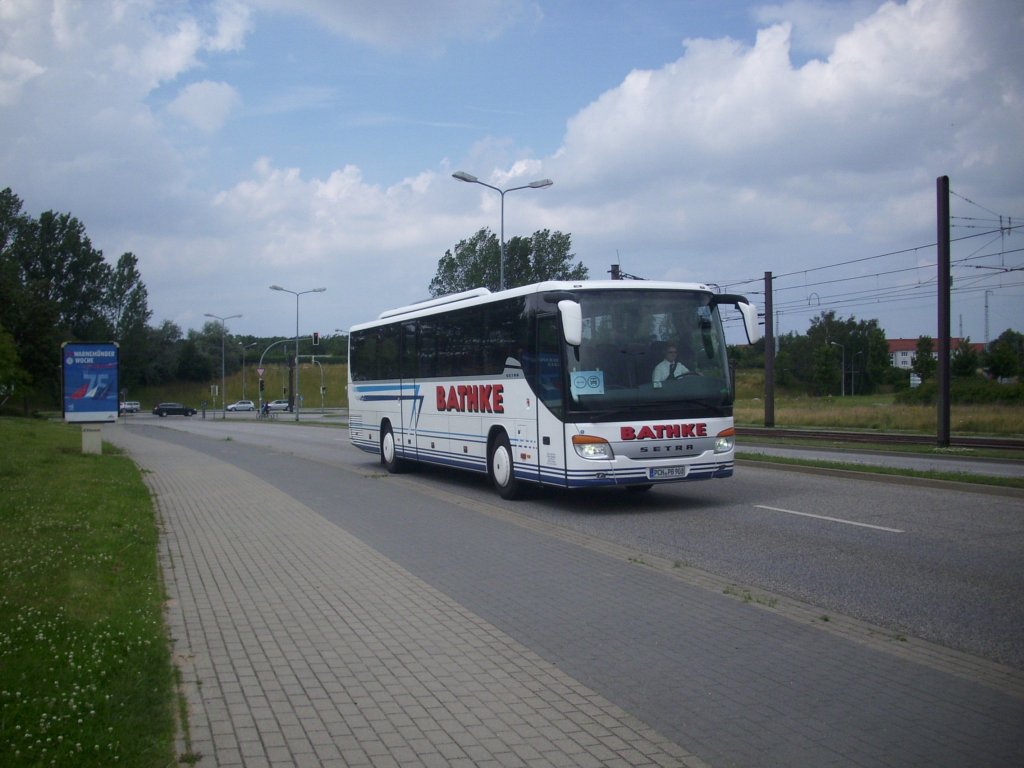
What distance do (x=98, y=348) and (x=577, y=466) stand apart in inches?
608

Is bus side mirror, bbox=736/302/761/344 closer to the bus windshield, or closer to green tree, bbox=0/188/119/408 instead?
the bus windshield

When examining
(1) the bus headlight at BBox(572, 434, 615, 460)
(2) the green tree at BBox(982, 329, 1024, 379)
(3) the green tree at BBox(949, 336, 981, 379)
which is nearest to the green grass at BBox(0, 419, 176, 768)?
(1) the bus headlight at BBox(572, 434, 615, 460)

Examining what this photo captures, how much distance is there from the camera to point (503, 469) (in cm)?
1439

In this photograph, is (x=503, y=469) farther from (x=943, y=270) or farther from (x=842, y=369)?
(x=842, y=369)

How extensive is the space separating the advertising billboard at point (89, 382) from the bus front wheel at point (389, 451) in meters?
7.44

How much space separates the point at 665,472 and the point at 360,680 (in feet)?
25.2

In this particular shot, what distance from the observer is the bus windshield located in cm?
1230

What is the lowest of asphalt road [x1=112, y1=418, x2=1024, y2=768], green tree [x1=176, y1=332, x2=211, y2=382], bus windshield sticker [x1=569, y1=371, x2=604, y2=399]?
asphalt road [x1=112, y1=418, x2=1024, y2=768]

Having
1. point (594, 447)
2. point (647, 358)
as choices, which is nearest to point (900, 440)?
point (647, 358)

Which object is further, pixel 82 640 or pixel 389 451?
pixel 389 451

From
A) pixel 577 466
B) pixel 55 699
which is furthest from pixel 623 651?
pixel 577 466

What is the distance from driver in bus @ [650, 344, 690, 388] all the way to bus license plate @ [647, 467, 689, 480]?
45.0 inches

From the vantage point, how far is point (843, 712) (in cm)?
494

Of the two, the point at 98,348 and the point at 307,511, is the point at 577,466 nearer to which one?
the point at 307,511
